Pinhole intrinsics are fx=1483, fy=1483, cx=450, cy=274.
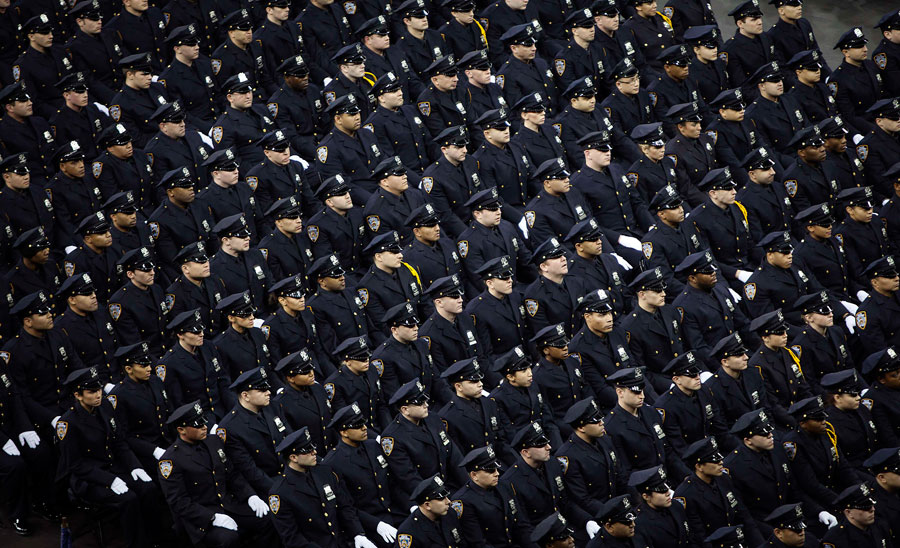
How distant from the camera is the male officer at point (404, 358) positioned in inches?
498

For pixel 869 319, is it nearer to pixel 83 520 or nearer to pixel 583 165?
pixel 583 165

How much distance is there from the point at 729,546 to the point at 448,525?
2293mm

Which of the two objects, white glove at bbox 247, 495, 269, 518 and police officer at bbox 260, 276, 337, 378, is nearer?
white glove at bbox 247, 495, 269, 518

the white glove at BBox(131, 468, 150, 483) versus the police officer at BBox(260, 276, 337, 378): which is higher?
the police officer at BBox(260, 276, 337, 378)

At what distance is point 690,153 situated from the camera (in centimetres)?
1541

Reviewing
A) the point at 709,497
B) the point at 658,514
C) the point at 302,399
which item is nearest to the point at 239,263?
the point at 302,399

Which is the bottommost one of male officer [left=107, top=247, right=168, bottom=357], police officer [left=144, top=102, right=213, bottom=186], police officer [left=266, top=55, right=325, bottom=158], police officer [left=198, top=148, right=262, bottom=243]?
male officer [left=107, top=247, right=168, bottom=357]

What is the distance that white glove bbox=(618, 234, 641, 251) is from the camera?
47.2 feet

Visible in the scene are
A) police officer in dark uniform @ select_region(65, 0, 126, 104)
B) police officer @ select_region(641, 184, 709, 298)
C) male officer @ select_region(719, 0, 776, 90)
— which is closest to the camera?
police officer @ select_region(641, 184, 709, 298)

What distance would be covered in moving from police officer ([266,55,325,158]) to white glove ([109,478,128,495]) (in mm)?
4641

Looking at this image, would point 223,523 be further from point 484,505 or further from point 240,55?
point 240,55

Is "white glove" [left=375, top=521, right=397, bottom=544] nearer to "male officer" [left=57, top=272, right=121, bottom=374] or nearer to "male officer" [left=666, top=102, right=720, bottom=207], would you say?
"male officer" [left=57, top=272, right=121, bottom=374]

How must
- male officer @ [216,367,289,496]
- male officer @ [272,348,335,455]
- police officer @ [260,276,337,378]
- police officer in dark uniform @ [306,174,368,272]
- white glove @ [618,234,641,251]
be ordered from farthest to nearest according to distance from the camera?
white glove @ [618,234,641,251]
police officer in dark uniform @ [306,174,368,272]
police officer @ [260,276,337,378]
male officer @ [272,348,335,455]
male officer @ [216,367,289,496]

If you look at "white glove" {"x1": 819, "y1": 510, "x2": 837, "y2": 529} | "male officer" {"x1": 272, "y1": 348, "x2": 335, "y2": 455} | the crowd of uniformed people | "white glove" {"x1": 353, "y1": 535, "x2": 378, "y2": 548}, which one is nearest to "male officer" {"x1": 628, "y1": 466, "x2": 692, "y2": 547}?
the crowd of uniformed people
